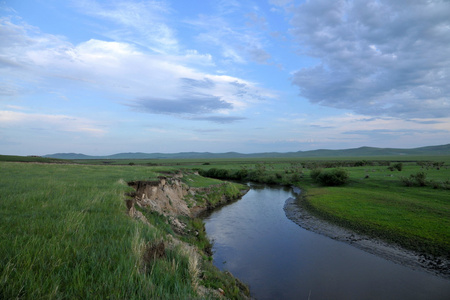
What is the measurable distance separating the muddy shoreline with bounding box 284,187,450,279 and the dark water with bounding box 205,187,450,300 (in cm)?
64

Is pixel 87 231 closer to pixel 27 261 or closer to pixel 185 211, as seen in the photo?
pixel 27 261

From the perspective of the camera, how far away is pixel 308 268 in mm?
13242

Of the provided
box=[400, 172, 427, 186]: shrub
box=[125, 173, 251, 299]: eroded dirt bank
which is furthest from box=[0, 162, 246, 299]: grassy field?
box=[400, 172, 427, 186]: shrub

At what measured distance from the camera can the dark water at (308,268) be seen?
10891 millimetres

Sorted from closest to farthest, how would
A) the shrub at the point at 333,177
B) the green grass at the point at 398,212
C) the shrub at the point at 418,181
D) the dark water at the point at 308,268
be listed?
1. the dark water at the point at 308,268
2. the green grass at the point at 398,212
3. the shrub at the point at 418,181
4. the shrub at the point at 333,177

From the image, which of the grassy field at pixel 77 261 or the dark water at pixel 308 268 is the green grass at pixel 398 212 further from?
the grassy field at pixel 77 261

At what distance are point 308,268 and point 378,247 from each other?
253 inches

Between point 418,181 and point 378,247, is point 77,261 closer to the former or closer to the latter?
point 378,247

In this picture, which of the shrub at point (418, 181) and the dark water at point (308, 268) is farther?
the shrub at point (418, 181)

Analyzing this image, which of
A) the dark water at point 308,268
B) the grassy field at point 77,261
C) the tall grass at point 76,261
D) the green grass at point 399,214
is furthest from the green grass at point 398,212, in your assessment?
the tall grass at point 76,261

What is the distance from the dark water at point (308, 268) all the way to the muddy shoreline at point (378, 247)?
636mm

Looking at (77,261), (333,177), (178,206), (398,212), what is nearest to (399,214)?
(398,212)

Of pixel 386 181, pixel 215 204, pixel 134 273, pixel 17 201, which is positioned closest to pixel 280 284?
pixel 134 273

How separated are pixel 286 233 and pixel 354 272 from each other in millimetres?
7114
